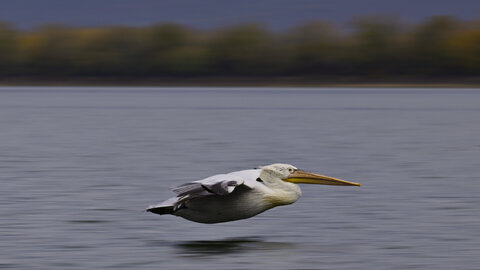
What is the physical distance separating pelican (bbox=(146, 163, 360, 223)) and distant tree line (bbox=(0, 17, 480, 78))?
89028 millimetres

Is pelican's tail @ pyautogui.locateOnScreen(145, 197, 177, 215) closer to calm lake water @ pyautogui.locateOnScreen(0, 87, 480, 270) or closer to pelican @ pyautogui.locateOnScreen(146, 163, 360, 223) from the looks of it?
pelican @ pyautogui.locateOnScreen(146, 163, 360, 223)

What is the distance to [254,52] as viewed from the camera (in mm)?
104938

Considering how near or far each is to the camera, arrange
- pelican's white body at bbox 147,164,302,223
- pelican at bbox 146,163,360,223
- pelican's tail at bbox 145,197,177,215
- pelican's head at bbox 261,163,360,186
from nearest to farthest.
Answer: pelican at bbox 146,163,360,223, pelican's white body at bbox 147,164,302,223, pelican's tail at bbox 145,197,177,215, pelican's head at bbox 261,163,360,186

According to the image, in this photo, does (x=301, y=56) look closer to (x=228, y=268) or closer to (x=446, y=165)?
(x=446, y=165)

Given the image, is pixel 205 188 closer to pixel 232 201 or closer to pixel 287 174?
pixel 232 201

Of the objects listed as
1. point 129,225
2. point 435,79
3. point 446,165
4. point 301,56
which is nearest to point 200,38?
point 301,56

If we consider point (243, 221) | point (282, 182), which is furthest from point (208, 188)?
point (243, 221)

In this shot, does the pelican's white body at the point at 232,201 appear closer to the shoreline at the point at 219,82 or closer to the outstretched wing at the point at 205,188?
the outstretched wing at the point at 205,188

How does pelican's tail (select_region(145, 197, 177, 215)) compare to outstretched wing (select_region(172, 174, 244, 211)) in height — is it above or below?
below

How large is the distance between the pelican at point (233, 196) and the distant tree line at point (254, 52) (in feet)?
292

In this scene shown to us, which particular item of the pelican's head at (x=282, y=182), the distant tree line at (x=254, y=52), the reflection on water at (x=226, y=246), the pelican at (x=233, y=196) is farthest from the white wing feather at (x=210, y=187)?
the distant tree line at (x=254, y=52)

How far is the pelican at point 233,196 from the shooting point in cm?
892

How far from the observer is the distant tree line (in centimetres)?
10031

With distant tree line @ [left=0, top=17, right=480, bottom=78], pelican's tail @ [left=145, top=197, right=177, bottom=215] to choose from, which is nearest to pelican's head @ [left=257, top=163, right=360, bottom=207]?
pelican's tail @ [left=145, top=197, right=177, bottom=215]
